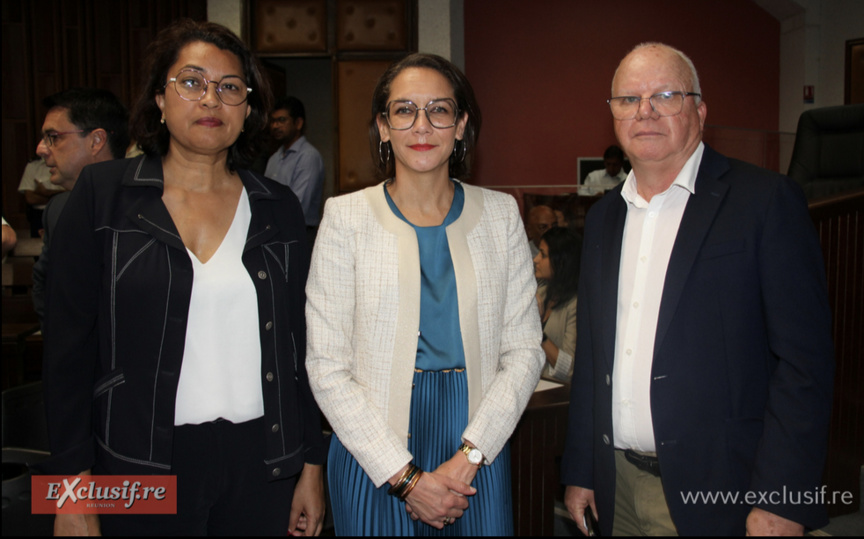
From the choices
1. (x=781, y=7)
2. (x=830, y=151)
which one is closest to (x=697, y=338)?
(x=830, y=151)

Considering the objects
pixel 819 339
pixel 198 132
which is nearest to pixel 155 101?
pixel 198 132

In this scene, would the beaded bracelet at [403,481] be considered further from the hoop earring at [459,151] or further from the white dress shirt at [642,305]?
the hoop earring at [459,151]

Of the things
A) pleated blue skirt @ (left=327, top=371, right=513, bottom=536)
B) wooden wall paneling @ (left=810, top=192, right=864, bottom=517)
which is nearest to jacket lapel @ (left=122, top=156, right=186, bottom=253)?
pleated blue skirt @ (left=327, top=371, right=513, bottom=536)

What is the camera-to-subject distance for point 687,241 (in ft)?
5.03

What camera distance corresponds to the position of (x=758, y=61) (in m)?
8.41

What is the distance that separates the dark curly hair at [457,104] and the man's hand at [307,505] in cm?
87

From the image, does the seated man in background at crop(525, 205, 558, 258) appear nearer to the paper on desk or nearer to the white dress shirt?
the paper on desk

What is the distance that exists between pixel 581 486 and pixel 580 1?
7.44m

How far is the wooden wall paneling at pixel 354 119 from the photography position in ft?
20.7

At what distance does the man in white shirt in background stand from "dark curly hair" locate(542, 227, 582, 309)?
245cm

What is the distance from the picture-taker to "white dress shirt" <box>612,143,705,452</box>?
1598mm

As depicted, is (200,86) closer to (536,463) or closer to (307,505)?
(307,505)

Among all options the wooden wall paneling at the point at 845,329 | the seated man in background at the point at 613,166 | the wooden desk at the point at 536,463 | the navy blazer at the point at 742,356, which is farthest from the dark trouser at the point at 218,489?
the seated man in background at the point at 613,166

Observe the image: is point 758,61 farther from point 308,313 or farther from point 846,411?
point 308,313
